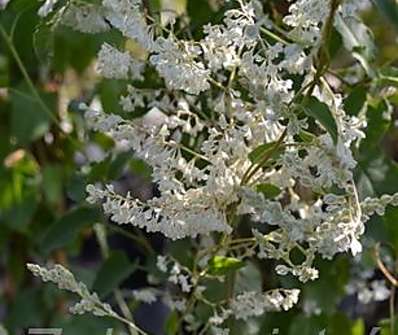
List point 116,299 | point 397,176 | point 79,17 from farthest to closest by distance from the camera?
point 116,299 < point 397,176 < point 79,17

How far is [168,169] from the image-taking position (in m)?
0.68

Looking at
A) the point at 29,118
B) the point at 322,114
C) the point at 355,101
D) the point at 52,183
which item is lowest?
the point at 52,183

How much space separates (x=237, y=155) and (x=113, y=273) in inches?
13.1

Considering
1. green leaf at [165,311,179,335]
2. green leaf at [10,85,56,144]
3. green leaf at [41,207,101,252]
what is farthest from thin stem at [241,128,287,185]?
green leaf at [10,85,56,144]

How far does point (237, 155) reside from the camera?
70 cm

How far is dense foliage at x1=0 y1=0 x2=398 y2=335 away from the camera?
2.13 feet

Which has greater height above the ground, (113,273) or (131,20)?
(131,20)

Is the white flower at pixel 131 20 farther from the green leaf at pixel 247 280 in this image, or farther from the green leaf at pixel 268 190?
the green leaf at pixel 247 280

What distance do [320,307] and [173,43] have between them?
45 centimetres

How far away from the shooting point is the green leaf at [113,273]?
0.99m

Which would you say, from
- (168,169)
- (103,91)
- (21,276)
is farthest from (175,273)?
(21,276)

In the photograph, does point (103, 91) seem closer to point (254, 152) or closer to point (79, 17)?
point (79, 17)

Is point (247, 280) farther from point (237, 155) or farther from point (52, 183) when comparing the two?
point (52, 183)

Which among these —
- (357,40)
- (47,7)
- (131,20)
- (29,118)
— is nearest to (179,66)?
(131,20)
